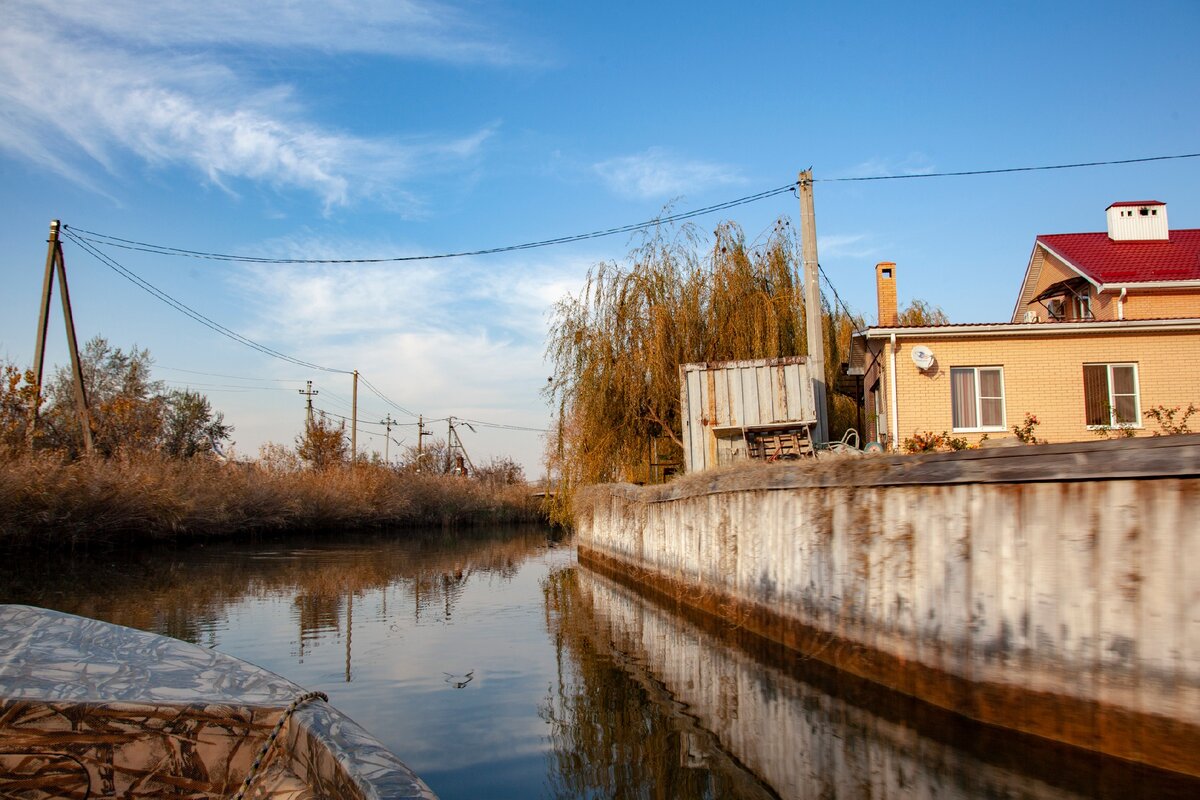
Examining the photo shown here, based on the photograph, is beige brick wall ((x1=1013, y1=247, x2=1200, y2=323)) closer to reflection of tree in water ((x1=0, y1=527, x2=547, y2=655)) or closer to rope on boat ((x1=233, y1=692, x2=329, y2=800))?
reflection of tree in water ((x1=0, y1=527, x2=547, y2=655))

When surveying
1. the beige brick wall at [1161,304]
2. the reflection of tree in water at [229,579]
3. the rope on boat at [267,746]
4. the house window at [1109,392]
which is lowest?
the reflection of tree in water at [229,579]

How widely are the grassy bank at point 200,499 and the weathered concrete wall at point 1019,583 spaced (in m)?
16.5

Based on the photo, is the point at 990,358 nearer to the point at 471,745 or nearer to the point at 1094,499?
the point at 1094,499

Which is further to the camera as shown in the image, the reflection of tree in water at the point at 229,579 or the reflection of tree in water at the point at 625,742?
the reflection of tree in water at the point at 229,579

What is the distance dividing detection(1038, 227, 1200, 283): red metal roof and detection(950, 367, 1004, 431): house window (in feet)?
19.7

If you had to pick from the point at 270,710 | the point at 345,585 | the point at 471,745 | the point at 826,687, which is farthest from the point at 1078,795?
the point at 345,585

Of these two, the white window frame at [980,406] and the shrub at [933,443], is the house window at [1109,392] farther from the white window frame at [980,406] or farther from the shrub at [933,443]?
the shrub at [933,443]

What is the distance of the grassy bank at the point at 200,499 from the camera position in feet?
57.7

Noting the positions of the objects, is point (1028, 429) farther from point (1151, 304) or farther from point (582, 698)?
point (582, 698)

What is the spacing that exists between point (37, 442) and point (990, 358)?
22204mm

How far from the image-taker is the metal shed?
14.4m

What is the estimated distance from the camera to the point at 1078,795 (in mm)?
3986

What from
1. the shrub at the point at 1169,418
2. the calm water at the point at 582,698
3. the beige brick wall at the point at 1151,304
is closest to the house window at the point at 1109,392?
the shrub at the point at 1169,418

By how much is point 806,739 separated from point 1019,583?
1603 millimetres
